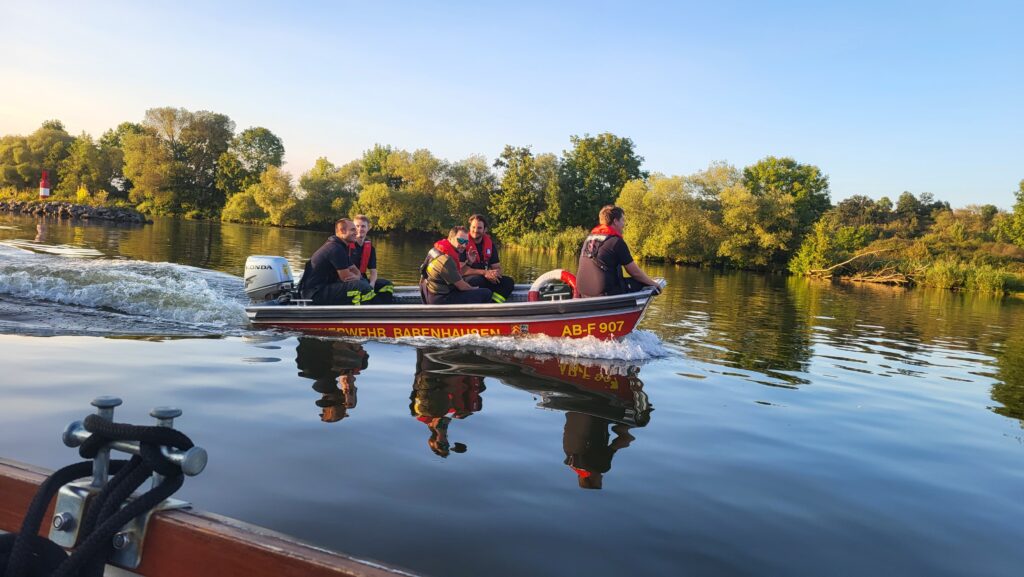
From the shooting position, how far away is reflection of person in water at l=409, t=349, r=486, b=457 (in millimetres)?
5219

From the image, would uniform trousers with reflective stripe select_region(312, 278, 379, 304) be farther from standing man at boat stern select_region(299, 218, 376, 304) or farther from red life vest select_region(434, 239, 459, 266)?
red life vest select_region(434, 239, 459, 266)

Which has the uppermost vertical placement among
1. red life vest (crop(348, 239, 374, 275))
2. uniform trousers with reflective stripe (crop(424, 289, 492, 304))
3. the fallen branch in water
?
the fallen branch in water

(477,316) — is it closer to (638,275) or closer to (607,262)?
(607,262)


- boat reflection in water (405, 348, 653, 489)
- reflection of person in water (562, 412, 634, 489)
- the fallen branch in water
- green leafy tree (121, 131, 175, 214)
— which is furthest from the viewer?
green leafy tree (121, 131, 175, 214)

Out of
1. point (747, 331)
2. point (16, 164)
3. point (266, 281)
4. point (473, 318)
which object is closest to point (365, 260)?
point (266, 281)

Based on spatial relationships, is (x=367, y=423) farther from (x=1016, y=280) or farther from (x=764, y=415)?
(x=1016, y=280)

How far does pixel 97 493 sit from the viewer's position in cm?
147

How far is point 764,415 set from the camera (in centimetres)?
658

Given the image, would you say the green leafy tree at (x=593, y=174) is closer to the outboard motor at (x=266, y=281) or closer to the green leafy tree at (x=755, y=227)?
the green leafy tree at (x=755, y=227)

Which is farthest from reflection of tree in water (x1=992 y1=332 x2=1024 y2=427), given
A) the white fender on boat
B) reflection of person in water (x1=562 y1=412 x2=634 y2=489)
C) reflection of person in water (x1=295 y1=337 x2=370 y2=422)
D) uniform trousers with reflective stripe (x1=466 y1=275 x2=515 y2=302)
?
reflection of person in water (x1=295 y1=337 x2=370 y2=422)

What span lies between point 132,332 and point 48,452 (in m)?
4.83

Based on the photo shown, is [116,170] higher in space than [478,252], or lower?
higher

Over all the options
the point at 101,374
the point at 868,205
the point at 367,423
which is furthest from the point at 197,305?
the point at 868,205

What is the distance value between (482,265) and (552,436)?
5.42 metres
